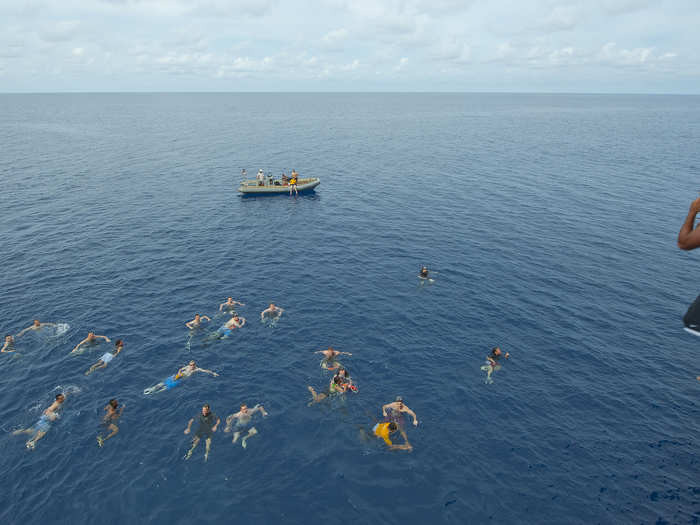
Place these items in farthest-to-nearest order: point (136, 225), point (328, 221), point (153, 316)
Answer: point (328, 221)
point (136, 225)
point (153, 316)

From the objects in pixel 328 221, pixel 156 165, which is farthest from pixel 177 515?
pixel 156 165

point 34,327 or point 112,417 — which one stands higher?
point 34,327

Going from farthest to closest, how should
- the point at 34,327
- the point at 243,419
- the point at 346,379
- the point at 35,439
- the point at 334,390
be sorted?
the point at 34,327
the point at 346,379
the point at 334,390
the point at 243,419
the point at 35,439

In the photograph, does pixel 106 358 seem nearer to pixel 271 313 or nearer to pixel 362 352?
pixel 271 313

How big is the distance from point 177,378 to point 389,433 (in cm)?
1546

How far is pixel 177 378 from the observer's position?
2641cm

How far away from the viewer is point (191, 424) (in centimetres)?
2303

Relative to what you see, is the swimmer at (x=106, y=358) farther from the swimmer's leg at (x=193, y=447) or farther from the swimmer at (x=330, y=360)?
the swimmer at (x=330, y=360)

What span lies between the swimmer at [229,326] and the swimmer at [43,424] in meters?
10.7

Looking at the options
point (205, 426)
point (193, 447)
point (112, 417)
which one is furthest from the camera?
point (112, 417)

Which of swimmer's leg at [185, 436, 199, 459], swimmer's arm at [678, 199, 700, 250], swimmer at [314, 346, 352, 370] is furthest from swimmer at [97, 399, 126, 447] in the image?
swimmer's arm at [678, 199, 700, 250]

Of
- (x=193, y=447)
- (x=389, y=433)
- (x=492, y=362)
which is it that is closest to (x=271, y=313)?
(x=193, y=447)

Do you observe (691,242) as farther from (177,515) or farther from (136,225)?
(136,225)

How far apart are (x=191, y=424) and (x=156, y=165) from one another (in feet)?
269
